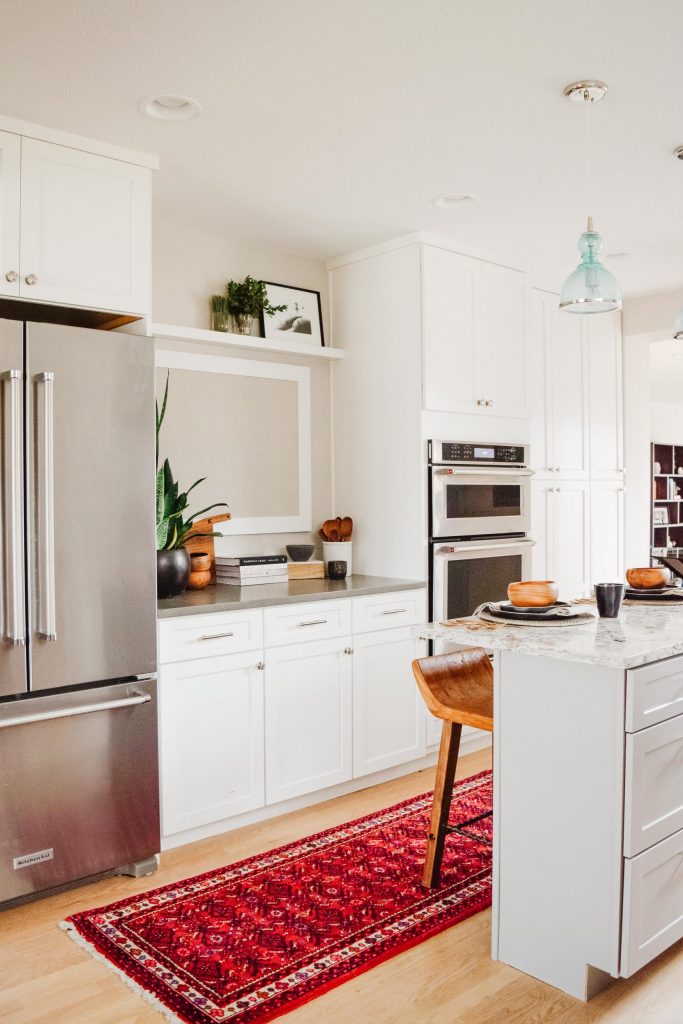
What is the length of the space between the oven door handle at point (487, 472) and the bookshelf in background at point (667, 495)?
785 centimetres

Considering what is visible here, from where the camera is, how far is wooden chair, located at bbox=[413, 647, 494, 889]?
8.15ft

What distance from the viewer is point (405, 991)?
213 cm

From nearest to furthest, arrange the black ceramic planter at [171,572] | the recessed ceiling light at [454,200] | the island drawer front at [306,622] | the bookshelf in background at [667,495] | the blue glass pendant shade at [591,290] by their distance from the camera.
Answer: the blue glass pendant shade at [591,290] < the black ceramic planter at [171,572] < the island drawer front at [306,622] < the recessed ceiling light at [454,200] < the bookshelf in background at [667,495]

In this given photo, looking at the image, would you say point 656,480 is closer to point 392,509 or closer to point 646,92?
point 392,509

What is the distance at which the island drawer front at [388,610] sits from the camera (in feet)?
11.7

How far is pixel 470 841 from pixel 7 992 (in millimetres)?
1585

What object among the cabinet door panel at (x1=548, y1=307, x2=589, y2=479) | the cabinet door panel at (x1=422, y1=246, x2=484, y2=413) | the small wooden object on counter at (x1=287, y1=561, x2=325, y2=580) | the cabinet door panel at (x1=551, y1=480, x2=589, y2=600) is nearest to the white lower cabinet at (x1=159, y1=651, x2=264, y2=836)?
the small wooden object on counter at (x1=287, y1=561, x2=325, y2=580)

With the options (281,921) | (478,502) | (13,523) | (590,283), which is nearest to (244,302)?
(478,502)

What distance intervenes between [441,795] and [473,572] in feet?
5.24

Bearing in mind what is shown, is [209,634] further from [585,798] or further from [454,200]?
[454,200]

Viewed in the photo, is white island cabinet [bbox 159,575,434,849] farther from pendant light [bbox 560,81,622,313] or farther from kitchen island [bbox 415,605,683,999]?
pendant light [bbox 560,81,622,313]

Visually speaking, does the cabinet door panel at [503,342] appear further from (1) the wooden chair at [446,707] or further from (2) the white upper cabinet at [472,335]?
(1) the wooden chair at [446,707]

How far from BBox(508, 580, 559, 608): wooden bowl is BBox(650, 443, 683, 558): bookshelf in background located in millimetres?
9675

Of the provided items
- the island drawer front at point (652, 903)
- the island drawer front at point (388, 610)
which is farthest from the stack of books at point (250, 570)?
the island drawer front at point (652, 903)
